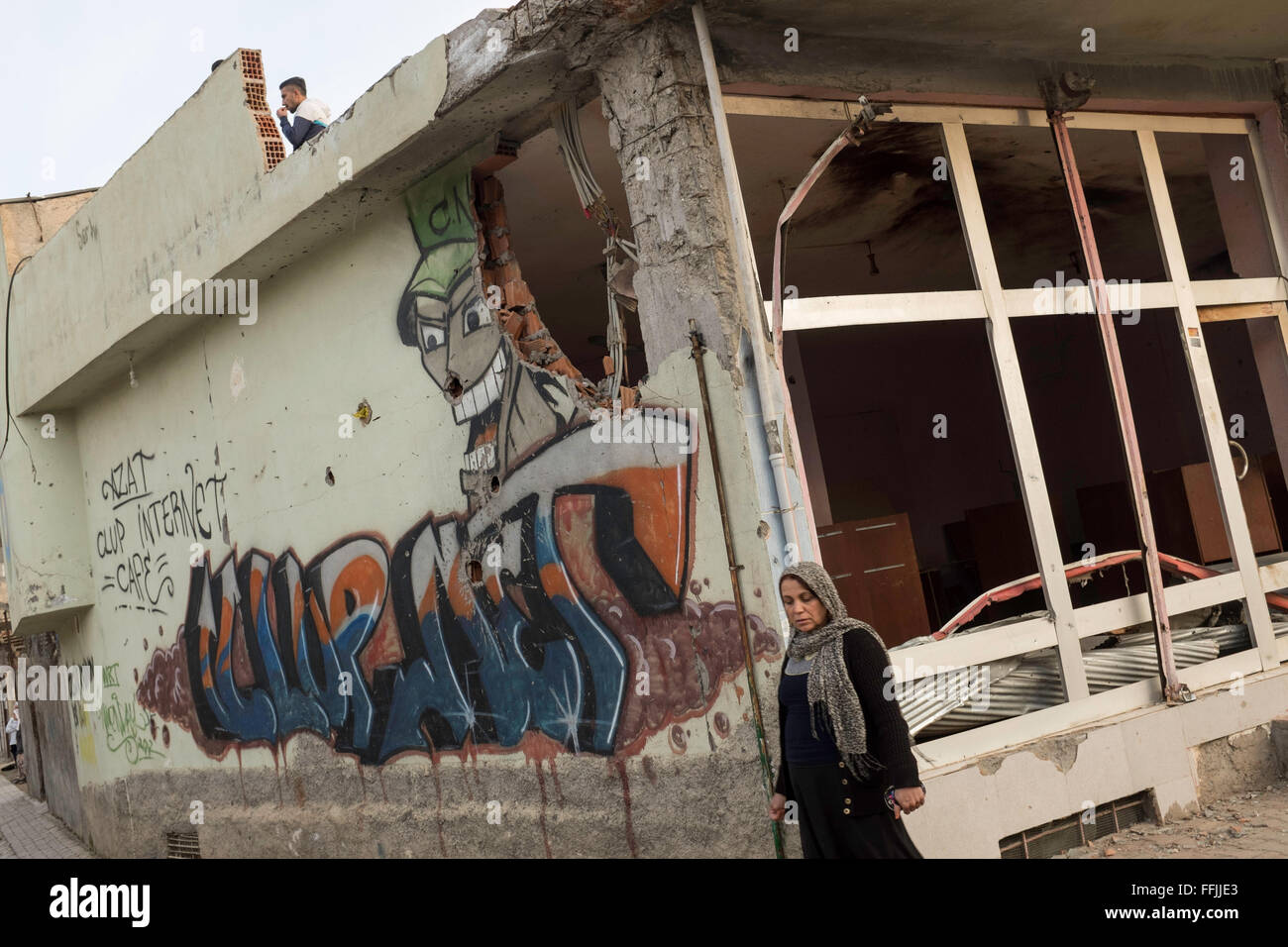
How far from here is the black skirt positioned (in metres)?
3.99

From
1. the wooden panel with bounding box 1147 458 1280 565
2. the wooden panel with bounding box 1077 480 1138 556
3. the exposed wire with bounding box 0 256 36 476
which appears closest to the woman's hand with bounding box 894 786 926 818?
the wooden panel with bounding box 1147 458 1280 565

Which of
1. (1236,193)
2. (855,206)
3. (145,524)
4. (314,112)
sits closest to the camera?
(1236,193)

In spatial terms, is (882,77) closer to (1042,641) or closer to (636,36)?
(636,36)

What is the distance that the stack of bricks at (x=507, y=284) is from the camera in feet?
19.5

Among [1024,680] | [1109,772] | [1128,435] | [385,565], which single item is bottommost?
[1109,772]

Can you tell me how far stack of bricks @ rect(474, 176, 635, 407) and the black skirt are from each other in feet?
8.47

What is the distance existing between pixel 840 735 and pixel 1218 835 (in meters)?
2.54

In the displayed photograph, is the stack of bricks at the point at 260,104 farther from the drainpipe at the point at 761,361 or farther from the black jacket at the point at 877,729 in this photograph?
the black jacket at the point at 877,729

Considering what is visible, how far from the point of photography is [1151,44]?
20.8 ft

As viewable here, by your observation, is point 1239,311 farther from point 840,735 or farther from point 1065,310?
point 840,735

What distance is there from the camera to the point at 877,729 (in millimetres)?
3967

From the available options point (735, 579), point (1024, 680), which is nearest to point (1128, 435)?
point (1024, 680)

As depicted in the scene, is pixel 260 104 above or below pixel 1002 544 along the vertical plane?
above

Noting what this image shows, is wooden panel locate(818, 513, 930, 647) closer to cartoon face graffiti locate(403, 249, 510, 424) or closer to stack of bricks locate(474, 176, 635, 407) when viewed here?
stack of bricks locate(474, 176, 635, 407)
